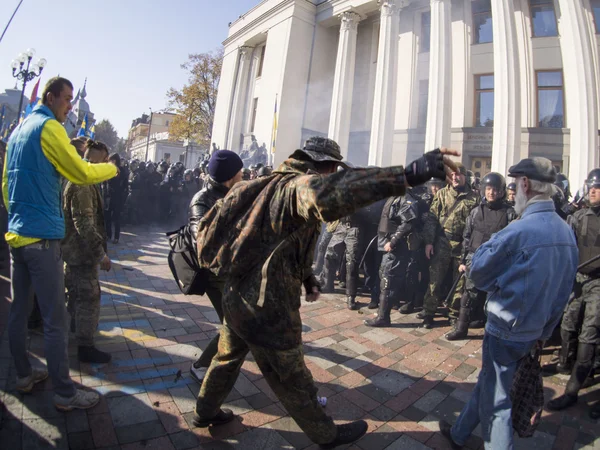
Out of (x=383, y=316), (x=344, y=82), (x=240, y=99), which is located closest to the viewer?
(x=383, y=316)

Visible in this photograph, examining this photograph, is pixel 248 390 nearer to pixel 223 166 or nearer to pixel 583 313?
pixel 223 166

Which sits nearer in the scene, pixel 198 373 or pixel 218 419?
pixel 218 419

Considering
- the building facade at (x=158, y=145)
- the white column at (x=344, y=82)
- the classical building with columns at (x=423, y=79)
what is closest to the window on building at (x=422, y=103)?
the classical building with columns at (x=423, y=79)

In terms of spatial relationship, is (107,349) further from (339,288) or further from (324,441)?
(339,288)

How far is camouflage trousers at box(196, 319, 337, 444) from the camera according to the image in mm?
1797

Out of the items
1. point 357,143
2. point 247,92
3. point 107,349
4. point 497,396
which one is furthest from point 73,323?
point 247,92

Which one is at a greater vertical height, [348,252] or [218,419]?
[348,252]

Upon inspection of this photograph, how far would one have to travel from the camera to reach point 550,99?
1377 cm

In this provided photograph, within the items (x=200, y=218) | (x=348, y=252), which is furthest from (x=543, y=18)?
(x=200, y=218)

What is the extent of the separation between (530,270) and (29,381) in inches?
131

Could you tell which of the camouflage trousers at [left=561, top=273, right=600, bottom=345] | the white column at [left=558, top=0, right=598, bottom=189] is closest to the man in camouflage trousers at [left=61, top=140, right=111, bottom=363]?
the camouflage trousers at [left=561, top=273, right=600, bottom=345]

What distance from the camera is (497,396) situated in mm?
1931

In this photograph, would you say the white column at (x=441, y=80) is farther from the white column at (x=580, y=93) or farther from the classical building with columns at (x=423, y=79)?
the white column at (x=580, y=93)

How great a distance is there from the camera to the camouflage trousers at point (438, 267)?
4527 mm
